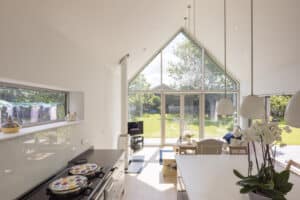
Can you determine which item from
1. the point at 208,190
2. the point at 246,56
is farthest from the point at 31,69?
the point at 246,56

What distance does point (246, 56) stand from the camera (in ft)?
18.5

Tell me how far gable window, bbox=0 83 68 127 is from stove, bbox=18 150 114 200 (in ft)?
2.34

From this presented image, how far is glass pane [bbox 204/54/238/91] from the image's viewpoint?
780cm

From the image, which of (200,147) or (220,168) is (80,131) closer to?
(220,168)

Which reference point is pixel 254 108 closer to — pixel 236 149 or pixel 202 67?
pixel 236 149

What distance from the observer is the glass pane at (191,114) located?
7.95 meters

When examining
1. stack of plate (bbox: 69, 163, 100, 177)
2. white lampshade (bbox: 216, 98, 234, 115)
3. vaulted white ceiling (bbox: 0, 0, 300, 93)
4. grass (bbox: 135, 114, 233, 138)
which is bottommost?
grass (bbox: 135, 114, 233, 138)

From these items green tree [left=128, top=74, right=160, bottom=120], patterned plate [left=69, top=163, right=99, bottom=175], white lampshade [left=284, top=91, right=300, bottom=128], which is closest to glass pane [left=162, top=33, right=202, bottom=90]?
green tree [left=128, top=74, right=160, bottom=120]

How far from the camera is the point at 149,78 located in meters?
7.90

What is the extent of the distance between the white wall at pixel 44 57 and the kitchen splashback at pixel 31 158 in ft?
1.81

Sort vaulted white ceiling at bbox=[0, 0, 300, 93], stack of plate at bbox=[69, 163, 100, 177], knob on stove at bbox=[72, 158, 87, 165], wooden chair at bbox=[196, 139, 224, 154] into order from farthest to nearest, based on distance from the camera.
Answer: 1. wooden chair at bbox=[196, 139, 224, 154]
2. knob on stove at bbox=[72, 158, 87, 165]
3. stack of plate at bbox=[69, 163, 100, 177]
4. vaulted white ceiling at bbox=[0, 0, 300, 93]

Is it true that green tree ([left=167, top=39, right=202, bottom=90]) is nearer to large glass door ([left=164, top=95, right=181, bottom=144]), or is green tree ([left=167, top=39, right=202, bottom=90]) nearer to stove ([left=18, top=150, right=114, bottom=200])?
large glass door ([left=164, top=95, right=181, bottom=144])

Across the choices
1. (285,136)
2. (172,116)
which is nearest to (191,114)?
(172,116)

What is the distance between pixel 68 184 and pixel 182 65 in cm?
664
